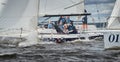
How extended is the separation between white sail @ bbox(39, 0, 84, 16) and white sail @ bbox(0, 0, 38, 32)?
213 centimetres

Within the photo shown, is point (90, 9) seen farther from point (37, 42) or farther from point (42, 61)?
point (42, 61)

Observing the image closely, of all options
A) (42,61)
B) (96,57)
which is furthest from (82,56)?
(42,61)

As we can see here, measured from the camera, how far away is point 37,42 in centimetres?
2784

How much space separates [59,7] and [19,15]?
3.50m

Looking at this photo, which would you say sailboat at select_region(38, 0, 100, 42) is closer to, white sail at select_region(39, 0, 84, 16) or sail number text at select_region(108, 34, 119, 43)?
white sail at select_region(39, 0, 84, 16)

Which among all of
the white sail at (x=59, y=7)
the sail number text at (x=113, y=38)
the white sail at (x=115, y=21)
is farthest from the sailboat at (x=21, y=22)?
the sail number text at (x=113, y=38)

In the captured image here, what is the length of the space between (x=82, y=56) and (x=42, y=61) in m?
2.43

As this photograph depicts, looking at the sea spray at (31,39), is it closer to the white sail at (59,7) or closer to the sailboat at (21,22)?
the sailboat at (21,22)

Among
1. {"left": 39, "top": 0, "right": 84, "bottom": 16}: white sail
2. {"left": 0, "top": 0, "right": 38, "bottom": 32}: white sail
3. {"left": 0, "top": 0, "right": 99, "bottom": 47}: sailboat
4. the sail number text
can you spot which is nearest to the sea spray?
{"left": 0, "top": 0, "right": 99, "bottom": 47}: sailboat

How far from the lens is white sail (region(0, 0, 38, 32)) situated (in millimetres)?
29422

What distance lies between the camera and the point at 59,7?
1270 inches

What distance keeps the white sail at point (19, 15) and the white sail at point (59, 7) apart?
2.13m

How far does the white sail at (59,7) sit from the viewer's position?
1270 inches

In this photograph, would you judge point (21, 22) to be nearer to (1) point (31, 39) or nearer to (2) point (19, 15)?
(2) point (19, 15)
